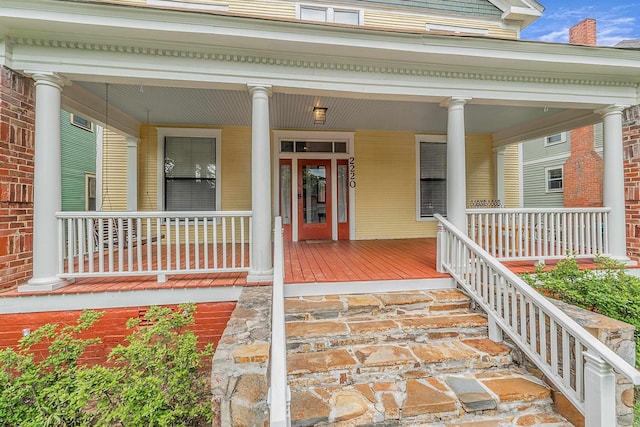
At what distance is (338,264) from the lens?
15.2 ft

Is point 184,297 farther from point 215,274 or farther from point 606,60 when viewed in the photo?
point 606,60

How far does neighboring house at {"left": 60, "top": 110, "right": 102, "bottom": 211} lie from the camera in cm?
953

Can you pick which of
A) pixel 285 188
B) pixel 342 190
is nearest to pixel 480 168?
pixel 342 190

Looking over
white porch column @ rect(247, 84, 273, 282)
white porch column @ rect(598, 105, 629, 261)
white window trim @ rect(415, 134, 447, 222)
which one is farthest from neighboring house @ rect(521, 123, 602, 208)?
white porch column @ rect(247, 84, 273, 282)

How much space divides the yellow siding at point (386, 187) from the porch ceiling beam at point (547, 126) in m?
2.13

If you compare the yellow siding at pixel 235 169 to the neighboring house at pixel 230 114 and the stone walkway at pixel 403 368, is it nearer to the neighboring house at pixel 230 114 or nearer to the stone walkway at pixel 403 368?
the neighboring house at pixel 230 114

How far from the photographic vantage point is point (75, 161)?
9.91m

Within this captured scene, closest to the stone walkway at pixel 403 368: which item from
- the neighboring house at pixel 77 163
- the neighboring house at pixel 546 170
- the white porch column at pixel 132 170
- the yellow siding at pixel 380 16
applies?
the white porch column at pixel 132 170

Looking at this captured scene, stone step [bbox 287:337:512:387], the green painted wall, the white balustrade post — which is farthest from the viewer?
the green painted wall

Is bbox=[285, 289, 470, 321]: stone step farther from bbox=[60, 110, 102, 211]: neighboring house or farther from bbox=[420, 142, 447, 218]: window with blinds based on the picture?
bbox=[60, 110, 102, 211]: neighboring house

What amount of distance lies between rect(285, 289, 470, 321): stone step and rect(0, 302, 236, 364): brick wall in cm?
80

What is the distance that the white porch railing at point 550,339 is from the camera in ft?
6.68

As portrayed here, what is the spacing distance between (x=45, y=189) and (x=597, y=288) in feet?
20.4

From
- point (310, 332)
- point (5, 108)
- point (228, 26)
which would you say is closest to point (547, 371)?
point (310, 332)
